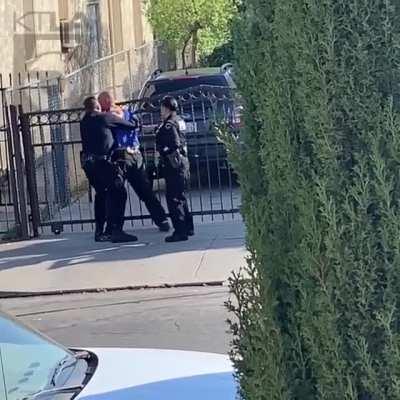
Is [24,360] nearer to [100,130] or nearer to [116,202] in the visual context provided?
[100,130]

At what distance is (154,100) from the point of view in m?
13.9

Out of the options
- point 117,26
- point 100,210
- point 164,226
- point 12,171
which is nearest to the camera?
point 100,210

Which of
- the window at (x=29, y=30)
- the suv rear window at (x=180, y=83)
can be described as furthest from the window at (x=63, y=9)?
the suv rear window at (x=180, y=83)

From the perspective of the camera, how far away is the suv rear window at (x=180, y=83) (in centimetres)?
1869

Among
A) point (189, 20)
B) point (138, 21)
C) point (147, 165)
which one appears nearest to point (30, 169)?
point (147, 165)

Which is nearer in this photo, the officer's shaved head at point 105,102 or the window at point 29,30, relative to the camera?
the officer's shaved head at point 105,102

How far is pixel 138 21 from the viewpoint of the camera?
116 feet

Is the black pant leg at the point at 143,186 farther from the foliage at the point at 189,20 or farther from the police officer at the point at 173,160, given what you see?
the foliage at the point at 189,20

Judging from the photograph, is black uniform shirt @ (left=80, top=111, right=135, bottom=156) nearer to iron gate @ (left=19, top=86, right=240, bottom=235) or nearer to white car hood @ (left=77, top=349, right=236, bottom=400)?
iron gate @ (left=19, top=86, right=240, bottom=235)

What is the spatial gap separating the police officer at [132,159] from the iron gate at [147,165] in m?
0.34

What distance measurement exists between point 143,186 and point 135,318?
345 cm

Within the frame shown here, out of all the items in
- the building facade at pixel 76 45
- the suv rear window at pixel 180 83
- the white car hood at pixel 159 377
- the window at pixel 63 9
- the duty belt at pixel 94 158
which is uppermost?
the window at pixel 63 9

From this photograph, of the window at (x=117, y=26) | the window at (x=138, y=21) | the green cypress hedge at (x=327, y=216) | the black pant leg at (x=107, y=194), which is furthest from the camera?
the window at (x=138, y=21)

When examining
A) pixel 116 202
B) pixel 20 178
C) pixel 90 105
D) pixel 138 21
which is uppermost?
pixel 138 21
